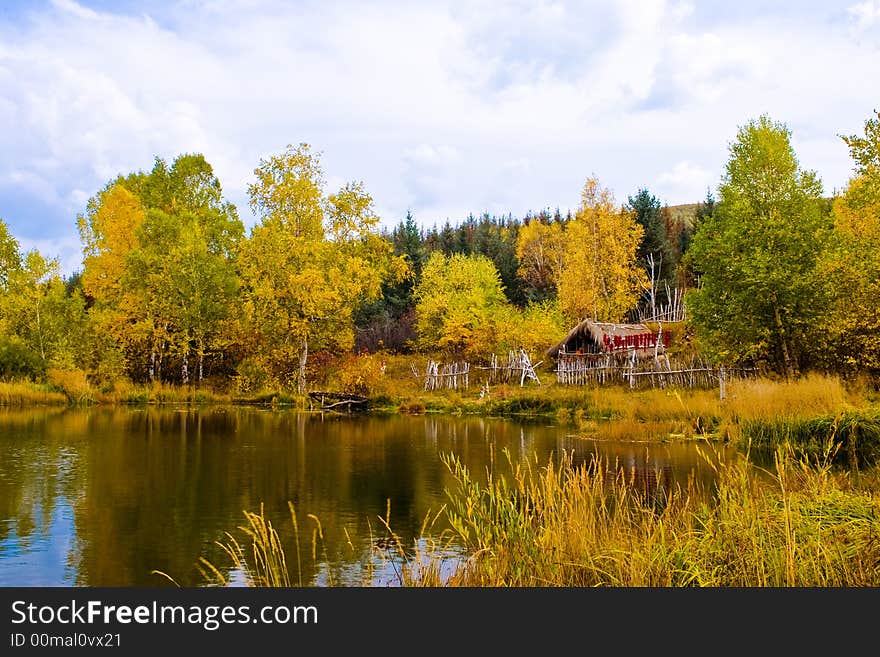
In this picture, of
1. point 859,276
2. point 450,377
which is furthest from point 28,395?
point 859,276

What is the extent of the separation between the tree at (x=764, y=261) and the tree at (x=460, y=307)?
1871 centimetres

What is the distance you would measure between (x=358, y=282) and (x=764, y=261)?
20224 millimetres

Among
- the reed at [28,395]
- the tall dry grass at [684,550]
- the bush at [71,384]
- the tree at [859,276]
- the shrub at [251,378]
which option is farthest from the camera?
the shrub at [251,378]

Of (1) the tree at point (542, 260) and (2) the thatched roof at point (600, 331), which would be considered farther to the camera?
(1) the tree at point (542, 260)

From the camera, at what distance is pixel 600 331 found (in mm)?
40281

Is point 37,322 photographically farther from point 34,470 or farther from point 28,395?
point 34,470

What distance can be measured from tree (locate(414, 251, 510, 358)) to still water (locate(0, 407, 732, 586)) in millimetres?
19965

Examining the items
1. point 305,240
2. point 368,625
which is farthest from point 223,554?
point 305,240

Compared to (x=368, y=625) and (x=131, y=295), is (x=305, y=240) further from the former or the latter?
(x=368, y=625)

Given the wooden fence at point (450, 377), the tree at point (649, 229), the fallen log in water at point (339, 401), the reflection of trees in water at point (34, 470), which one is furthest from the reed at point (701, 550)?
the tree at point (649, 229)

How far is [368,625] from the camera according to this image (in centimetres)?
536

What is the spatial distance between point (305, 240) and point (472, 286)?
21343 millimetres

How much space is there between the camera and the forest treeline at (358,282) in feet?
89.9

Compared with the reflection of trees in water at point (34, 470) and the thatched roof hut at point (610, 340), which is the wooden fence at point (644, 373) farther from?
the reflection of trees in water at point (34, 470)
